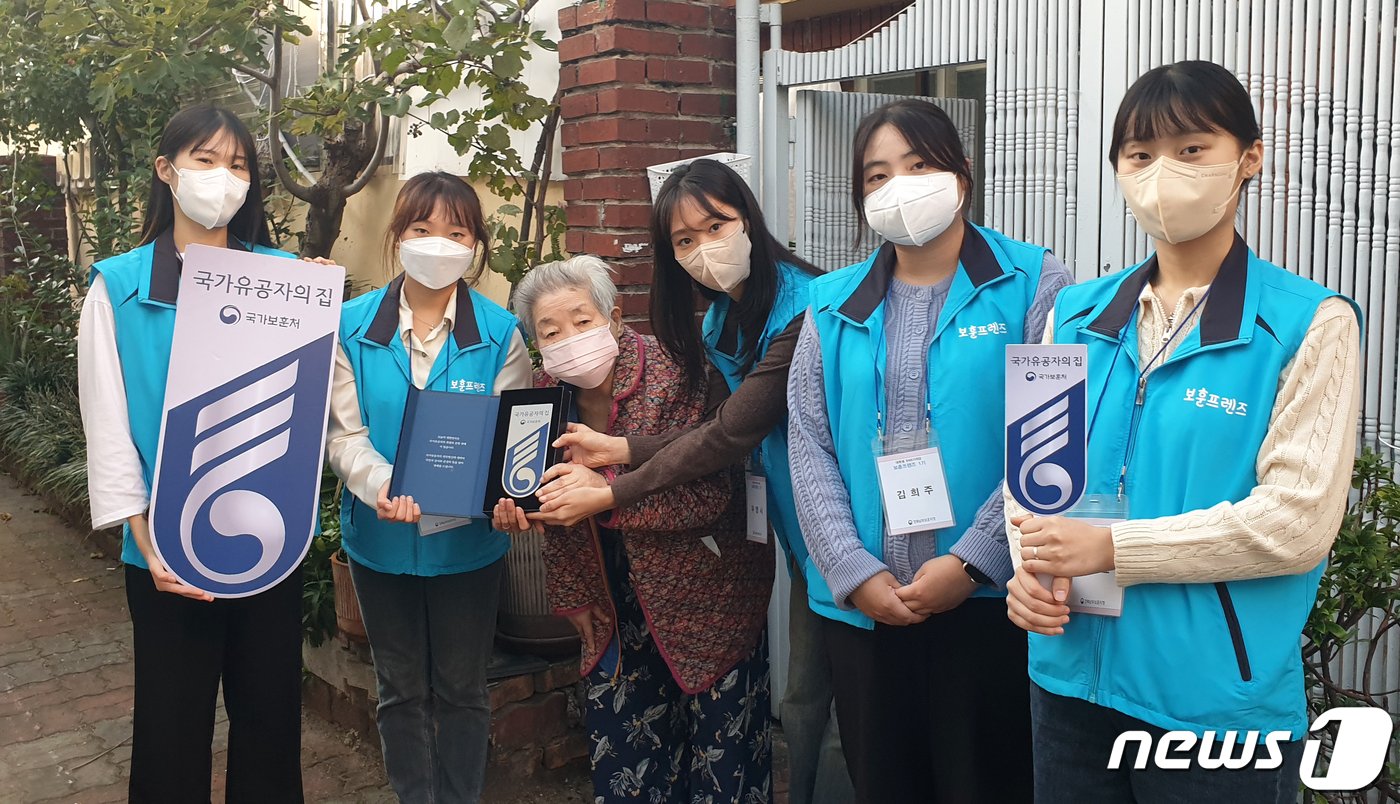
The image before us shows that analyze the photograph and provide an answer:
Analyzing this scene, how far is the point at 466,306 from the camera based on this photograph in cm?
315

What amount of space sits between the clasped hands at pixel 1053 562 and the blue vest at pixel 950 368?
398 mm

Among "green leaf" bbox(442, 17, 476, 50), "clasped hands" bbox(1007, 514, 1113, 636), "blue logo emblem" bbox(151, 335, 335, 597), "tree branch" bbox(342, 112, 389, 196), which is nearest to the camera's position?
"clasped hands" bbox(1007, 514, 1113, 636)

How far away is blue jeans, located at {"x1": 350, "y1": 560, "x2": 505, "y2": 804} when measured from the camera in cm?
319

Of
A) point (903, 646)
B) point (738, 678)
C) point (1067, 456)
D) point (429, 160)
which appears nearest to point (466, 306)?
point (738, 678)

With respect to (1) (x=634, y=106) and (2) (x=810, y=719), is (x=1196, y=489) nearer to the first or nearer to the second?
(2) (x=810, y=719)

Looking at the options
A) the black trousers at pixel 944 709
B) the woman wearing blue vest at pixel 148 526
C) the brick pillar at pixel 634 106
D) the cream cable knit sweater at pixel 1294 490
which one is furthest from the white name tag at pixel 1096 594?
the brick pillar at pixel 634 106

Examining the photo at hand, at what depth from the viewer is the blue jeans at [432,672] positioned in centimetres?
319

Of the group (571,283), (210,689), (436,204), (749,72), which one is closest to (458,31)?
(749,72)

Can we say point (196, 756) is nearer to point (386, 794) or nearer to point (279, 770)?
point (279, 770)

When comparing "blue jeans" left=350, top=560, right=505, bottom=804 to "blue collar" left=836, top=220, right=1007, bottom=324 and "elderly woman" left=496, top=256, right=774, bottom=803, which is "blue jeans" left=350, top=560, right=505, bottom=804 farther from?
"blue collar" left=836, top=220, right=1007, bottom=324

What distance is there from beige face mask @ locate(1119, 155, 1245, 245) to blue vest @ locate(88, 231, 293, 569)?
2.18 meters

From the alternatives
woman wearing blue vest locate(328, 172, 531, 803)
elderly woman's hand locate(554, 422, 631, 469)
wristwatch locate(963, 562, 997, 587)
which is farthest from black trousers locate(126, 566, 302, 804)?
wristwatch locate(963, 562, 997, 587)

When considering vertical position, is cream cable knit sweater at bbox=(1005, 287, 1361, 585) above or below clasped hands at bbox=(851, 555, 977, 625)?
above

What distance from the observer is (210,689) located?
2.98m
